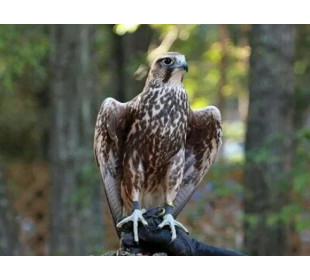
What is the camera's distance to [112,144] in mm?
3643

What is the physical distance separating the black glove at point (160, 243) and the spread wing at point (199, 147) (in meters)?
0.22

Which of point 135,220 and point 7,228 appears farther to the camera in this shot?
point 7,228

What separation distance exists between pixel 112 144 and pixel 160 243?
47 cm

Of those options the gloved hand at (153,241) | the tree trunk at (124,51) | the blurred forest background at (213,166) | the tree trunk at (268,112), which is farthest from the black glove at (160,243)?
the tree trunk at (124,51)

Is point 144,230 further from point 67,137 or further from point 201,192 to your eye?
point 201,192

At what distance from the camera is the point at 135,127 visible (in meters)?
3.61

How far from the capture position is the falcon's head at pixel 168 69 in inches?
139

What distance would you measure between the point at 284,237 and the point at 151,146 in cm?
387

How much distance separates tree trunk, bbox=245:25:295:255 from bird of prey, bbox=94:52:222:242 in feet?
9.90

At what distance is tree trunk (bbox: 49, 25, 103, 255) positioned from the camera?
709cm

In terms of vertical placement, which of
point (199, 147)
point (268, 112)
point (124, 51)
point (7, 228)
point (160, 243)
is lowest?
point (7, 228)

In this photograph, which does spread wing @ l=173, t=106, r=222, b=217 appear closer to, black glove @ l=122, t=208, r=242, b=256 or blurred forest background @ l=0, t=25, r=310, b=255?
black glove @ l=122, t=208, r=242, b=256

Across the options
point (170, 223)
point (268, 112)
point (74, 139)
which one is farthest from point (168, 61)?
point (74, 139)

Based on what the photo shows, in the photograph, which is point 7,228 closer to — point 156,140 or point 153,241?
point 156,140
